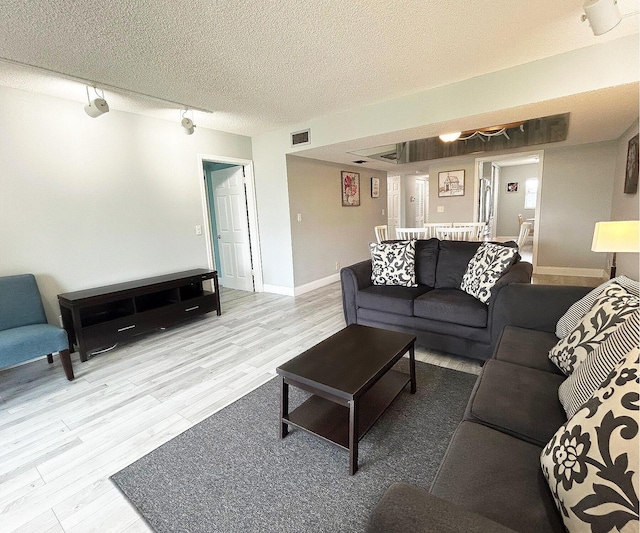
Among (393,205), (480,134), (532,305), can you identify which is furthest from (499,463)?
(393,205)

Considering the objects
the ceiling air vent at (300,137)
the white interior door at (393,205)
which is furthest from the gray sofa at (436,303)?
the white interior door at (393,205)

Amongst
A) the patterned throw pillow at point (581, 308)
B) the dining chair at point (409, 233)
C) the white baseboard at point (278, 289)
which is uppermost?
the dining chair at point (409, 233)

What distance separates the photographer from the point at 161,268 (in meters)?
3.83

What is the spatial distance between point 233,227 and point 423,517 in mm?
4873

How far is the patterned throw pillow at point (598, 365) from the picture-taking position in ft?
3.57

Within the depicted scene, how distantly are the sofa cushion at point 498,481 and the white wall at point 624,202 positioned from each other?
3099 mm

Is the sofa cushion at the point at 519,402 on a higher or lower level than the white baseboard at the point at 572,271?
higher

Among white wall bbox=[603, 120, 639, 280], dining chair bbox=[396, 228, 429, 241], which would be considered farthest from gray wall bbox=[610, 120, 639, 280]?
dining chair bbox=[396, 228, 429, 241]

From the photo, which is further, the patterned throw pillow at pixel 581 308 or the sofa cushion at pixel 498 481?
the patterned throw pillow at pixel 581 308

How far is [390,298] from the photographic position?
2.84 metres

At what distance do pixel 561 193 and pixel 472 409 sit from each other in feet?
17.0

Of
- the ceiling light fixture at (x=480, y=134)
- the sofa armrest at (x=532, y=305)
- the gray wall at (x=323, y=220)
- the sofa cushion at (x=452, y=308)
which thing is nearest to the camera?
the sofa armrest at (x=532, y=305)

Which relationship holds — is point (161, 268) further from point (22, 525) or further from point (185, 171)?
point (22, 525)

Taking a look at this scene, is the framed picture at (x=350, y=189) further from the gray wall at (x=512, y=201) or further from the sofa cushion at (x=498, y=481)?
the gray wall at (x=512, y=201)
